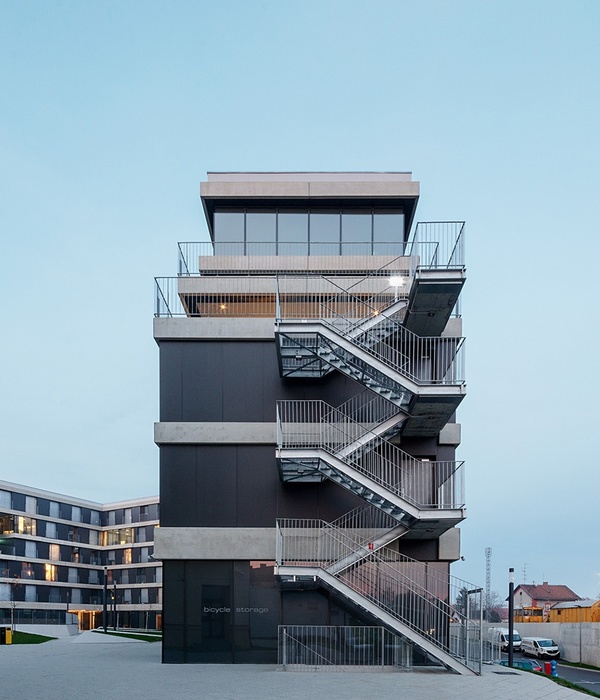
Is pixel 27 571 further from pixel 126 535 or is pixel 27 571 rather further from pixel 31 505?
pixel 126 535

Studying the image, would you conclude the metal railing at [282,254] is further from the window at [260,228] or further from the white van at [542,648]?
the white van at [542,648]

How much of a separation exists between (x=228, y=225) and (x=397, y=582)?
14532 mm

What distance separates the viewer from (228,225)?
29688 millimetres

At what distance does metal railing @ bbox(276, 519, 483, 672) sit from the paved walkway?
4.50ft

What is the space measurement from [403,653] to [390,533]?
357 centimetres

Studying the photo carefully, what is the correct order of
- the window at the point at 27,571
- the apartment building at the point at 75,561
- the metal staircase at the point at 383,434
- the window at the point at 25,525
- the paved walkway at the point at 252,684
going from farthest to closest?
A: the window at the point at 25,525 < the window at the point at 27,571 < the apartment building at the point at 75,561 < the metal staircase at the point at 383,434 < the paved walkway at the point at 252,684

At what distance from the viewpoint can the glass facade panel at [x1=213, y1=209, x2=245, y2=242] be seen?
29.6 m

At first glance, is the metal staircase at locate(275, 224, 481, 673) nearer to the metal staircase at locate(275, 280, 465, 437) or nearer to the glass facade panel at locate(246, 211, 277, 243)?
the metal staircase at locate(275, 280, 465, 437)

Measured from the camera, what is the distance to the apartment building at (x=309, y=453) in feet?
76.2

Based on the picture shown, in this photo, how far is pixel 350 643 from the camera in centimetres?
2397

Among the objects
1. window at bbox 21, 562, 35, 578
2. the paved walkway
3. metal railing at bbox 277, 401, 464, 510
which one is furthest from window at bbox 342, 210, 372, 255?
window at bbox 21, 562, 35, 578

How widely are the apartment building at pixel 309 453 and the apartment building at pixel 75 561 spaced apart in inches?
2252

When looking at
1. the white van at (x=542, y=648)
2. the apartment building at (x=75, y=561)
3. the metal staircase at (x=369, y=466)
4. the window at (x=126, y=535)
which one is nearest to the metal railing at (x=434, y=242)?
the metal staircase at (x=369, y=466)

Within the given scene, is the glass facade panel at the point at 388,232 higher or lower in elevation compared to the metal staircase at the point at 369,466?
higher
